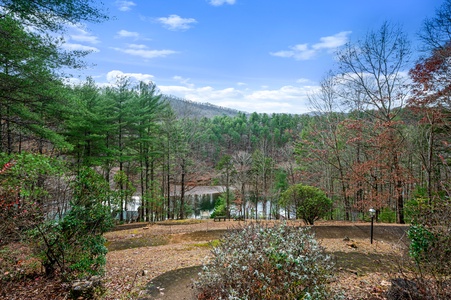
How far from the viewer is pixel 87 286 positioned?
4457 millimetres

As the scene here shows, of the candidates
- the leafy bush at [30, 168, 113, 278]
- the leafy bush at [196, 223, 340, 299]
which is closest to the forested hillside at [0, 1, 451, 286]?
the leafy bush at [30, 168, 113, 278]

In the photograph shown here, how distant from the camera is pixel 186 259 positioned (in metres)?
7.25

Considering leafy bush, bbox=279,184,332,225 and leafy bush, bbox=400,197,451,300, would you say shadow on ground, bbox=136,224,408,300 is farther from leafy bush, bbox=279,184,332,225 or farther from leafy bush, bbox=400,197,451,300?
leafy bush, bbox=279,184,332,225

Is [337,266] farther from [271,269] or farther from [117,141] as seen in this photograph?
[117,141]

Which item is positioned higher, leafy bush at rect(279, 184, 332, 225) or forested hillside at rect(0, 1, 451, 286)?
forested hillside at rect(0, 1, 451, 286)

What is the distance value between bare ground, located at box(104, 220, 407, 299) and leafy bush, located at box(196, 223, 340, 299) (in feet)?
2.77

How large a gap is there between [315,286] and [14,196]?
563 centimetres

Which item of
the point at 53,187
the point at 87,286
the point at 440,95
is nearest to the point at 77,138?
the point at 53,187

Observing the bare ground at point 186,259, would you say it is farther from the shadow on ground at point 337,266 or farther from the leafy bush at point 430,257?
the leafy bush at point 430,257

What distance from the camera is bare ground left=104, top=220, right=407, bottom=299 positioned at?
471 centimetres

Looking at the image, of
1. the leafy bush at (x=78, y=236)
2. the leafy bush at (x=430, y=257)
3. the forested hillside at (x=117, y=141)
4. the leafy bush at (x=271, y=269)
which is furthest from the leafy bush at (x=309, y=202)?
the leafy bush at (x=78, y=236)

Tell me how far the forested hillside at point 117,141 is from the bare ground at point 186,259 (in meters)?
1.17

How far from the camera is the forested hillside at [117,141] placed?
5059 millimetres

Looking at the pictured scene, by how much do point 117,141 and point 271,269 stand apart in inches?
607
